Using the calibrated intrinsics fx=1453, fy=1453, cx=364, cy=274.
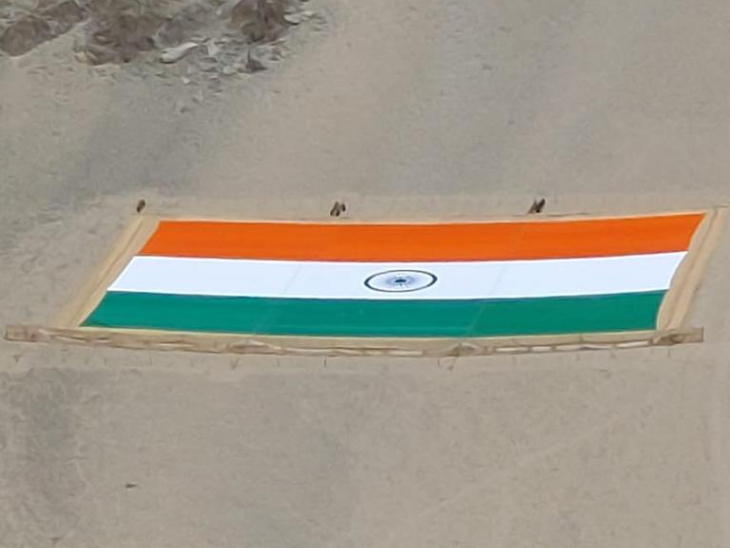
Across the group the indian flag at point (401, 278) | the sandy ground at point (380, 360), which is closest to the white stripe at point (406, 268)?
the indian flag at point (401, 278)

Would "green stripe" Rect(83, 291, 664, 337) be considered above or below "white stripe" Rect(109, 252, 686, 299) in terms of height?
below

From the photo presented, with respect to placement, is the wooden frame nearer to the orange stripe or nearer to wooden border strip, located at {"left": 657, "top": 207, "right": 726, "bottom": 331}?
wooden border strip, located at {"left": 657, "top": 207, "right": 726, "bottom": 331}

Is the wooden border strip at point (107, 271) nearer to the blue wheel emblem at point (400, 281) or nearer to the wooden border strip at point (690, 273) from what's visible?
the blue wheel emblem at point (400, 281)

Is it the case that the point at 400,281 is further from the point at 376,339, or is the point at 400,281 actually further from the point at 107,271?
the point at 107,271

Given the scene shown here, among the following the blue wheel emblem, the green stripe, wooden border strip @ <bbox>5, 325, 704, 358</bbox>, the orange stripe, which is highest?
the orange stripe

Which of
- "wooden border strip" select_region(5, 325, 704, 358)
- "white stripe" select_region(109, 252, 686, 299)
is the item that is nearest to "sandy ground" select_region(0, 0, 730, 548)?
"wooden border strip" select_region(5, 325, 704, 358)

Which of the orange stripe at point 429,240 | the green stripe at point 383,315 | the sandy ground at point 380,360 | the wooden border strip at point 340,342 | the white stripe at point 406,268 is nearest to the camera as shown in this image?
the sandy ground at point 380,360
